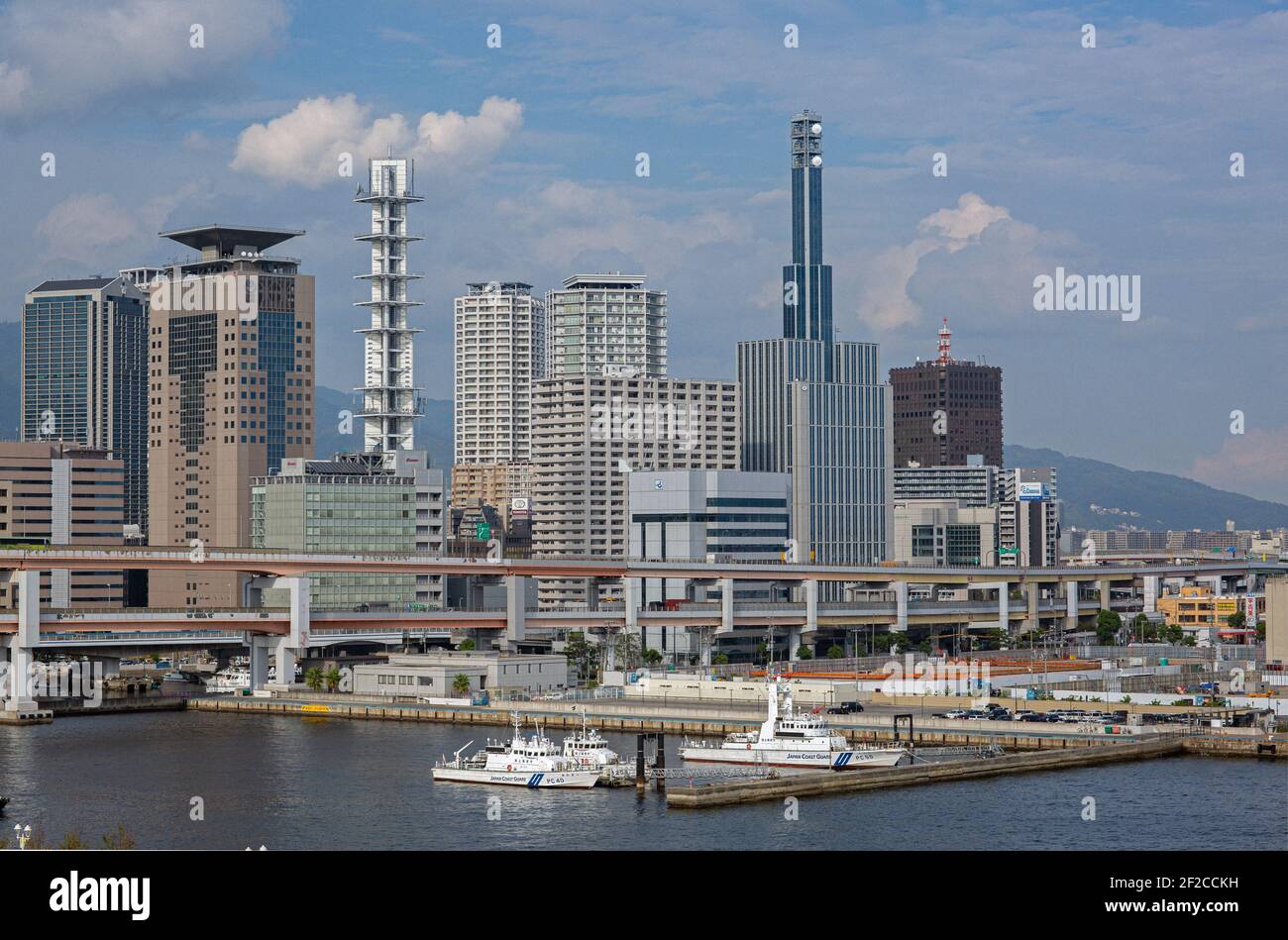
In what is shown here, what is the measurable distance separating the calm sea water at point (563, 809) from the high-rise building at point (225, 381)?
283 feet

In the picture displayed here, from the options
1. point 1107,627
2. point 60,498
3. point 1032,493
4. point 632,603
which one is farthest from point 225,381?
point 1032,493

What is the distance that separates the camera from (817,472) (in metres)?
169

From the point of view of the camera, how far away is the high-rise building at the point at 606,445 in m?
171

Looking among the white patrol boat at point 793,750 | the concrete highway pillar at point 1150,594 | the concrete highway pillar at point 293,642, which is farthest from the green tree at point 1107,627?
the white patrol boat at point 793,750

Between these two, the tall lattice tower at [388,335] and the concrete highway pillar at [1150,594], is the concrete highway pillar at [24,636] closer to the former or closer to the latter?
the tall lattice tower at [388,335]

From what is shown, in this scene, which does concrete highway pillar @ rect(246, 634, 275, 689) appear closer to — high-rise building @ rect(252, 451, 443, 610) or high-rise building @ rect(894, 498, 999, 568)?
high-rise building @ rect(252, 451, 443, 610)

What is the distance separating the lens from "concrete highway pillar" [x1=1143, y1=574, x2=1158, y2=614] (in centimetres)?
13875

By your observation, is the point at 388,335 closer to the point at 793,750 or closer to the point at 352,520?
the point at 352,520

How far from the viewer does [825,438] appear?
171 meters
